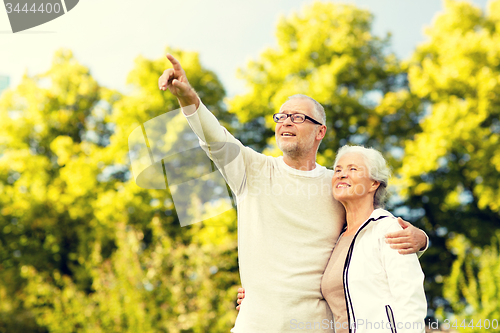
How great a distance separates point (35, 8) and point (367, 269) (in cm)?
550

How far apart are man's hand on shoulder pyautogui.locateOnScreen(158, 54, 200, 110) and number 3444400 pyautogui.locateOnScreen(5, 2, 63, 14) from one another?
159 inches

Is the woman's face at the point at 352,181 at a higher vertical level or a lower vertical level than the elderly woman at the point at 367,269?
higher

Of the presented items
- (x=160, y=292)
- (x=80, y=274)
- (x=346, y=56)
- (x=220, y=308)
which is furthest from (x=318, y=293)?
(x=80, y=274)

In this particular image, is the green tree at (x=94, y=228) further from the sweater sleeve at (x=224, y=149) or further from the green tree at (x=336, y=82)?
the sweater sleeve at (x=224, y=149)

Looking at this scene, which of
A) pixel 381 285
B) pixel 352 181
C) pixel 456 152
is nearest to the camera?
pixel 381 285

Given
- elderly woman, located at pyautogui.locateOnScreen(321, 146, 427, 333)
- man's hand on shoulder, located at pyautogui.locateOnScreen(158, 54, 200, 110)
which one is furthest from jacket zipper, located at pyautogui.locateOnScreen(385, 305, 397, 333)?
man's hand on shoulder, located at pyautogui.locateOnScreen(158, 54, 200, 110)

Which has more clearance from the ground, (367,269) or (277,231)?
(277,231)

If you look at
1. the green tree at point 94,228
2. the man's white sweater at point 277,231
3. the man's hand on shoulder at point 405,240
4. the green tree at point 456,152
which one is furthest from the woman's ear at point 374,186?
the green tree at point 456,152

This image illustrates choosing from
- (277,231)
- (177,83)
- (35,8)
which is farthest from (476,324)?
(35,8)

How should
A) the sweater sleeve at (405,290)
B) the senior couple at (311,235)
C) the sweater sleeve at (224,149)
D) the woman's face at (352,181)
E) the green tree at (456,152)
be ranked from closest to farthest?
the sweater sleeve at (405,290), the senior couple at (311,235), the sweater sleeve at (224,149), the woman's face at (352,181), the green tree at (456,152)

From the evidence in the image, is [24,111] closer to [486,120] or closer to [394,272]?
[486,120]

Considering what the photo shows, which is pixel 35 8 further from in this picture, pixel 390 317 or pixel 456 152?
pixel 456 152

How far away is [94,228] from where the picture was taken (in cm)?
1221

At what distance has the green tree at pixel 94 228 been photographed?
24.6 feet
